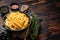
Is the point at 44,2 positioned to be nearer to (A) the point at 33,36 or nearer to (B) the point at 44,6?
(B) the point at 44,6

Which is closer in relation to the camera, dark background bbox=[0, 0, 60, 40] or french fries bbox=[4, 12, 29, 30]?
french fries bbox=[4, 12, 29, 30]

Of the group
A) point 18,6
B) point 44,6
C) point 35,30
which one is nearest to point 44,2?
point 44,6

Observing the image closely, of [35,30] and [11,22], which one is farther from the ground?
[11,22]

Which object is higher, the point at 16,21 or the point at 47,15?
the point at 16,21

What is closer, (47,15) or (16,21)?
(16,21)
